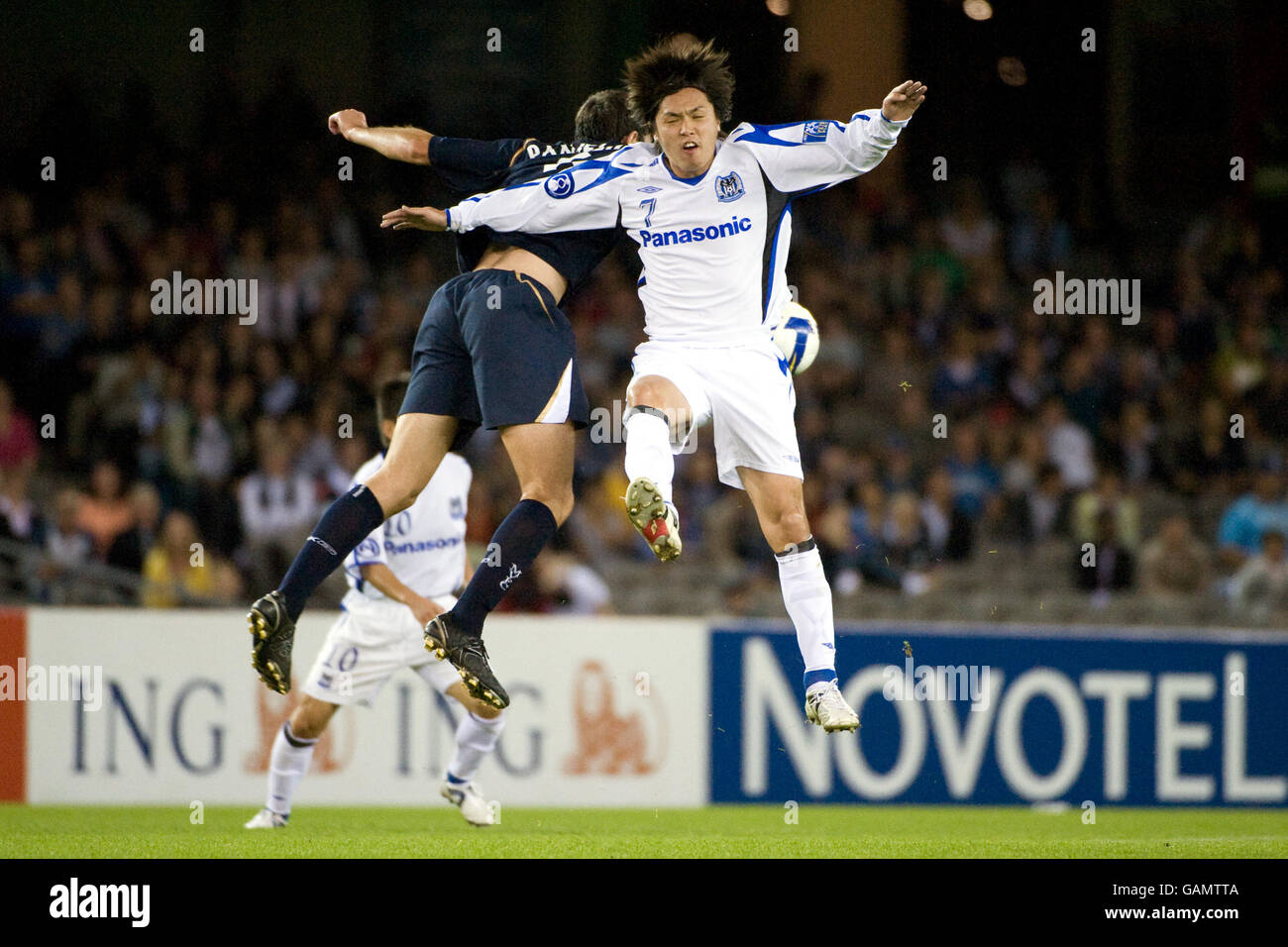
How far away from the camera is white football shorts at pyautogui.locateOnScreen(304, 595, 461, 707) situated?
9.01 m

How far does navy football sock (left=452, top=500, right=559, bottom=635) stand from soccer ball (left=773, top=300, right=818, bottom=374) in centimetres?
143

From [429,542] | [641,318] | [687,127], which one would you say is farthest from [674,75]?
[641,318]

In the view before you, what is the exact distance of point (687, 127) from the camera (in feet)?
22.1

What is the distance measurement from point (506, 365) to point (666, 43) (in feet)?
4.95

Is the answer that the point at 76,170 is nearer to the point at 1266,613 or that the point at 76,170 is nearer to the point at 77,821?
the point at 77,821

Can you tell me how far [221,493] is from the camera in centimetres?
1194

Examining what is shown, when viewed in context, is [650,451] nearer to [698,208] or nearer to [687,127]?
[698,208]

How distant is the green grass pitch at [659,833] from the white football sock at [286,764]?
0.21m

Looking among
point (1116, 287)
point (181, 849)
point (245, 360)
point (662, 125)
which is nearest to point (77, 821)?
point (181, 849)

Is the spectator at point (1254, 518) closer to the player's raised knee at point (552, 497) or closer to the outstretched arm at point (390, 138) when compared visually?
the player's raised knee at point (552, 497)

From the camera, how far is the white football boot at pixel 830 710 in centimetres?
656

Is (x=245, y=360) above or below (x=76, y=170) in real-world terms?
below

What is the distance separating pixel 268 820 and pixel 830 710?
12.9 feet

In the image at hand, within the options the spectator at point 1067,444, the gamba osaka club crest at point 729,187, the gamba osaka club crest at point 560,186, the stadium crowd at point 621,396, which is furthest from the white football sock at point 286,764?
the spectator at point 1067,444
